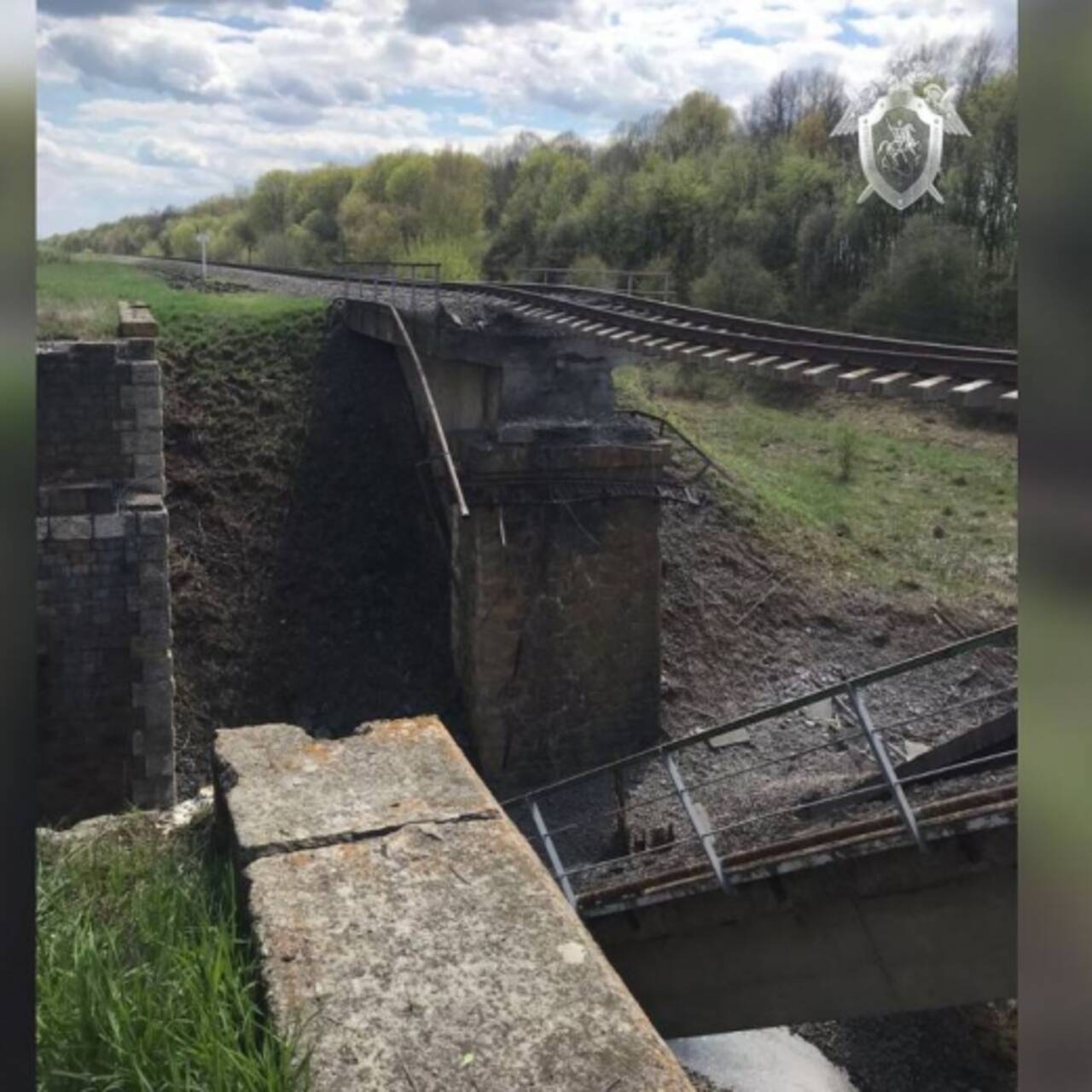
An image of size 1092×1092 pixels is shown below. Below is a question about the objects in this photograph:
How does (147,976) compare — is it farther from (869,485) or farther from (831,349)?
(869,485)

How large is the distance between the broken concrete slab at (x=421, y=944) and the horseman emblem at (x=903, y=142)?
5.37 ft

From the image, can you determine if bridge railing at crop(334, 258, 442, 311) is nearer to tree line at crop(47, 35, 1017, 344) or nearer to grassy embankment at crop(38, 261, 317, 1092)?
tree line at crop(47, 35, 1017, 344)

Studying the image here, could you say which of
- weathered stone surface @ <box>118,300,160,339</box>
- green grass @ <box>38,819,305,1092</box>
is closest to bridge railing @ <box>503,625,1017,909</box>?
green grass @ <box>38,819,305,1092</box>

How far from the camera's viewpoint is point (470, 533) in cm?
1217

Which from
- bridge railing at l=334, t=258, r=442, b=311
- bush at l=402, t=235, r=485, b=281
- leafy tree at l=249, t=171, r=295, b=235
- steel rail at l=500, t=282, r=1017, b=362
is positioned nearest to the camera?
steel rail at l=500, t=282, r=1017, b=362

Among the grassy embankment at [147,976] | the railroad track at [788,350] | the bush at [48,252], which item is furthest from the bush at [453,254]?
the grassy embankment at [147,976]

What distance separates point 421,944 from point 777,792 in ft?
28.8

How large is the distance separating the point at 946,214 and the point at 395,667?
670cm

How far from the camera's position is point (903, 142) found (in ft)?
10.5

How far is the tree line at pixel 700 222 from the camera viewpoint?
9.76m

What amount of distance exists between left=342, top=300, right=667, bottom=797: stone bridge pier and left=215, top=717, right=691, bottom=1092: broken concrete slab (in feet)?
29.6

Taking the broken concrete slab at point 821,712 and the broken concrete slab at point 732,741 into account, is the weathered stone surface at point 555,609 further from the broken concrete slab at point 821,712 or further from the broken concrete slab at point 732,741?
the broken concrete slab at point 821,712

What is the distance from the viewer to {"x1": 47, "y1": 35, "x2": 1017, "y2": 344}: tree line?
9.76m

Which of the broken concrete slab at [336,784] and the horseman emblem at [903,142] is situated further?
the horseman emblem at [903,142]
